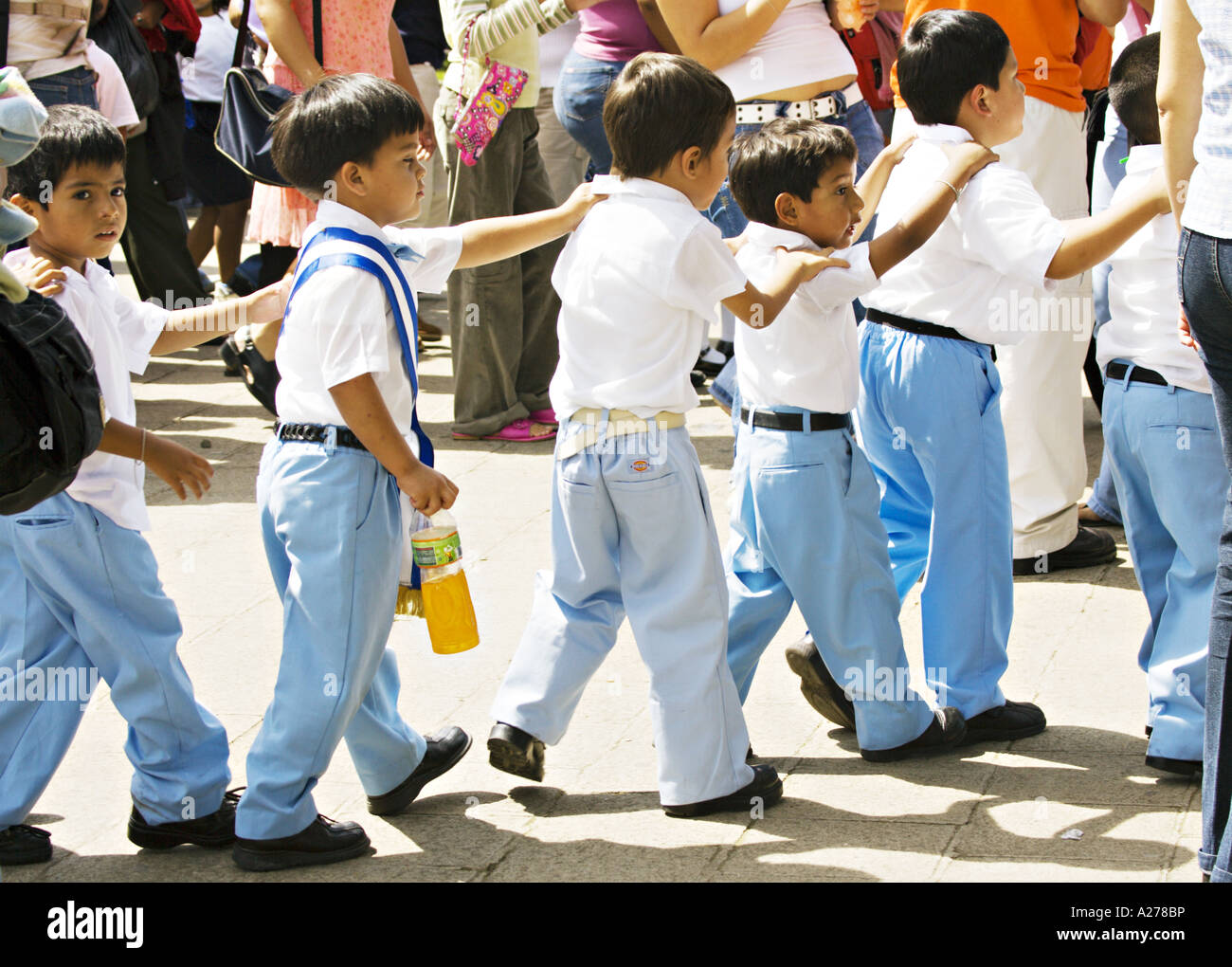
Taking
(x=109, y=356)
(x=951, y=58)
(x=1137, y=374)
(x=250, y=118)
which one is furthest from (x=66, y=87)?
(x=1137, y=374)

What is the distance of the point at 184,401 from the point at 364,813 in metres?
4.38

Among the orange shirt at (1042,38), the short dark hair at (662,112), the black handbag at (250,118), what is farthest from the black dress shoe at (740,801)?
the black handbag at (250,118)

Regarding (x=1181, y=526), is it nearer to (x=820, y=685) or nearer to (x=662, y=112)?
(x=820, y=685)

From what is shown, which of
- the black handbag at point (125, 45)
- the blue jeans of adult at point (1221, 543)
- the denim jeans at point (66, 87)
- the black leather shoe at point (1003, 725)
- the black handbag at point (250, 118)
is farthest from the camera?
A: the black handbag at point (125, 45)

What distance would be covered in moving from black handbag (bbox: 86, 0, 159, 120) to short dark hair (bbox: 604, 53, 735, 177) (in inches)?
178

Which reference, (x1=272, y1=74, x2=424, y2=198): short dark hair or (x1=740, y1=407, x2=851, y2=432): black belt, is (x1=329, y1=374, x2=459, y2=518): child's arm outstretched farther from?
(x1=740, y1=407, x2=851, y2=432): black belt

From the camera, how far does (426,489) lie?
3.19 meters

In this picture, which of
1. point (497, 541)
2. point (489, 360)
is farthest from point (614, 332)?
point (489, 360)

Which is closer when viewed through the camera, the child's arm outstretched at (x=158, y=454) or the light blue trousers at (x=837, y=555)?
the child's arm outstretched at (x=158, y=454)

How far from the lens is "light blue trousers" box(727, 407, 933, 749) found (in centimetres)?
361

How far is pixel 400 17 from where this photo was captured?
775 cm

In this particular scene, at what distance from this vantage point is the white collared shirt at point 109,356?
10.8 ft

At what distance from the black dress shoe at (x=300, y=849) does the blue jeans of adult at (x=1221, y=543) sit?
67.3 inches

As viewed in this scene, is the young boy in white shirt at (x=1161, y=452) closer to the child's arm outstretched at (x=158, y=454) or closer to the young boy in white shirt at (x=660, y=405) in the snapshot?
the young boy in white shirt at (x=660, y=405)
